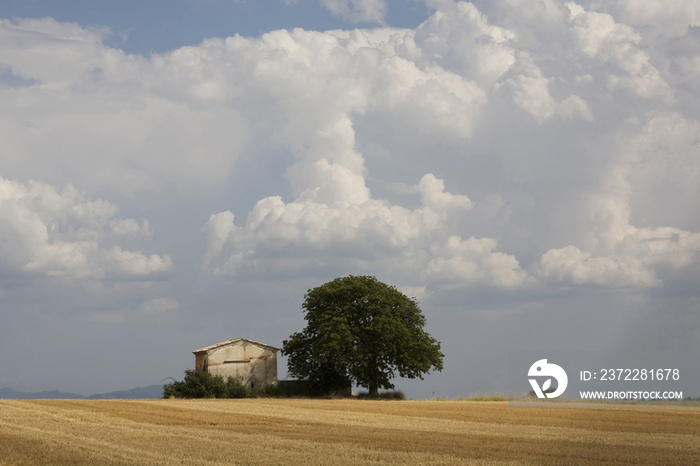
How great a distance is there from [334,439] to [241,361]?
35038mm

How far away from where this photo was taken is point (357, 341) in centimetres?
4938

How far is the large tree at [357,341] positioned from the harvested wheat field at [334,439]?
2216 cm

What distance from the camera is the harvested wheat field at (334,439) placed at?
44.7ft

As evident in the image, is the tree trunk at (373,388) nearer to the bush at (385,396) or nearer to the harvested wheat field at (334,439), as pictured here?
the bush at (385,396)

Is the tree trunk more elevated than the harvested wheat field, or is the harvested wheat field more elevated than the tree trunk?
the harvested wheat field

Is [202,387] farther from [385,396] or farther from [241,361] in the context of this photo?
[385,396]

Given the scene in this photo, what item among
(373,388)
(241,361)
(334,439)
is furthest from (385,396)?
(334,439)

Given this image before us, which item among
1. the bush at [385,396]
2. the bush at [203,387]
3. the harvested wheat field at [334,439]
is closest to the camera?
the harvested wheat field at [334,439]

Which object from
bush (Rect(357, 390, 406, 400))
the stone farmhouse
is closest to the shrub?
the stone farmhouse

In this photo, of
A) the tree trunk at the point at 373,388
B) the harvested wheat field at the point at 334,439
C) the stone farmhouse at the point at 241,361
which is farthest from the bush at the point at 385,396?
the harvested wheat field at the point at 334,439

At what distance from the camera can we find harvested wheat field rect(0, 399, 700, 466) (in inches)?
536

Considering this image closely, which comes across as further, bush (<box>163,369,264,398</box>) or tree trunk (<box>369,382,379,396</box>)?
tree trunk (<box>369,382,379,396</box>)

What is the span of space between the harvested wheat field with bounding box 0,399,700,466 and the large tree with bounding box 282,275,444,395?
2216 cm

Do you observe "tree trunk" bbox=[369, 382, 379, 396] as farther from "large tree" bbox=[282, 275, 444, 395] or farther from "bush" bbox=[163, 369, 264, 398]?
"bush" bbox=[163, 369, 264, 398]
